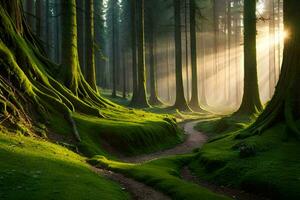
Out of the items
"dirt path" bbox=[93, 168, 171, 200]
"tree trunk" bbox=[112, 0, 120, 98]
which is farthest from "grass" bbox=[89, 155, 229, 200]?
"tree trunk" bbox=[112, 0, 120, 98]

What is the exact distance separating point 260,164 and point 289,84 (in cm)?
379

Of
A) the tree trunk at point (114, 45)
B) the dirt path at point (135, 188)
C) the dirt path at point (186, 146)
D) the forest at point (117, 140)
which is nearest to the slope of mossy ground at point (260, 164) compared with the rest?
the forest at point (117, 140)

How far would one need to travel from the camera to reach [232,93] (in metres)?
94.3

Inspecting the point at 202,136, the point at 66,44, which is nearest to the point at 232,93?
the point at 202,136

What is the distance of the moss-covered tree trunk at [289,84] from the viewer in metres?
14.7

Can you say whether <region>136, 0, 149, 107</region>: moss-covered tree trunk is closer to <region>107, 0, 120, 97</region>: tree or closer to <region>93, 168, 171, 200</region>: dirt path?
<region>107, 0, 120, 97</region>: tree

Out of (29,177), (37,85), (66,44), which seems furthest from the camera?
(66,44)

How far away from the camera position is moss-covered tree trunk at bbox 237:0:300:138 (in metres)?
14.7

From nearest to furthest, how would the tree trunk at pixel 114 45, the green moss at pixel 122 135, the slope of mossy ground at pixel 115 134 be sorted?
the slope of mossy ground at pixel 115 134 < the green moss at pixel 122 135 < the tree trunk at pixel 114 45

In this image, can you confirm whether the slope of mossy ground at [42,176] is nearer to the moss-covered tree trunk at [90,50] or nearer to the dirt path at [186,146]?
the dirt path at [186,146]

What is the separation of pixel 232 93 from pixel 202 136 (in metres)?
70.2

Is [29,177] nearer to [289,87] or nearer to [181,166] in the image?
[181,166]

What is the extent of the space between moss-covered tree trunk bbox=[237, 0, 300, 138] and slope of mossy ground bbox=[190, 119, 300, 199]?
0.39 meters

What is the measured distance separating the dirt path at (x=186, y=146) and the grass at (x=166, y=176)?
2.23 meters
